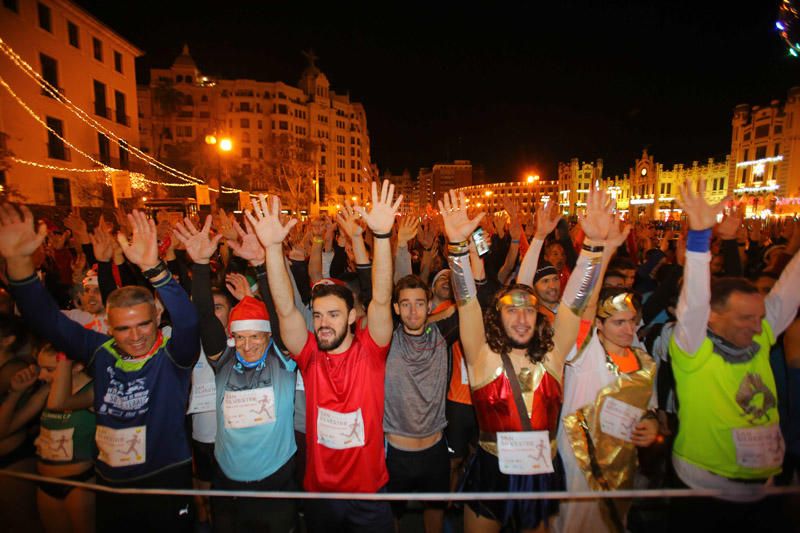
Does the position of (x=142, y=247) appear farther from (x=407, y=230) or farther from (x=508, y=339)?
(x=407, y=230)

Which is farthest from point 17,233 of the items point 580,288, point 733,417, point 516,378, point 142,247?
point 733,417

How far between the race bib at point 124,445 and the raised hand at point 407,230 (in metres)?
3.22

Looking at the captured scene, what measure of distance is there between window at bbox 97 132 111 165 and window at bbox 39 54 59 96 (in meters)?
3.40

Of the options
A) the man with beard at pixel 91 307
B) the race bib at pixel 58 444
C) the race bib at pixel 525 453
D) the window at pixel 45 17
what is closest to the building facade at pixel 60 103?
the window at pixel 45 17

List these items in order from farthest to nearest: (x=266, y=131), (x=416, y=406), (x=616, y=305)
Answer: (x=266, y=131), (x=416, y=406), (x=616, y=305)

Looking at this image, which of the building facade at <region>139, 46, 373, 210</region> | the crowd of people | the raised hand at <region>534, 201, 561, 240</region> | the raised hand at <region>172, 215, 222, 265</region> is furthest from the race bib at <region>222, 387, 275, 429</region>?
the building facade at <region>139, 46, 373, 210</region>

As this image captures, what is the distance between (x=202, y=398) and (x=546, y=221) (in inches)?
147

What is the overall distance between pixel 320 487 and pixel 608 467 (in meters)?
2.07

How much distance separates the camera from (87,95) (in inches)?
910

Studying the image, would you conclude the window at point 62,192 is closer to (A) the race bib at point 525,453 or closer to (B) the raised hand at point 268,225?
(B) the raised hand at point 268,225

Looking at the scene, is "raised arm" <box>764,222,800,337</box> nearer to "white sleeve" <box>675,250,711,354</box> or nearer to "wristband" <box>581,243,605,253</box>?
"white sleeve" <box>675,250,711,354</box>

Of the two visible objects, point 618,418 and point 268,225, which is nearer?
point 618,418

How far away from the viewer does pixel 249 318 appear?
9.62ft

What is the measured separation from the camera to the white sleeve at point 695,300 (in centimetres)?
239
